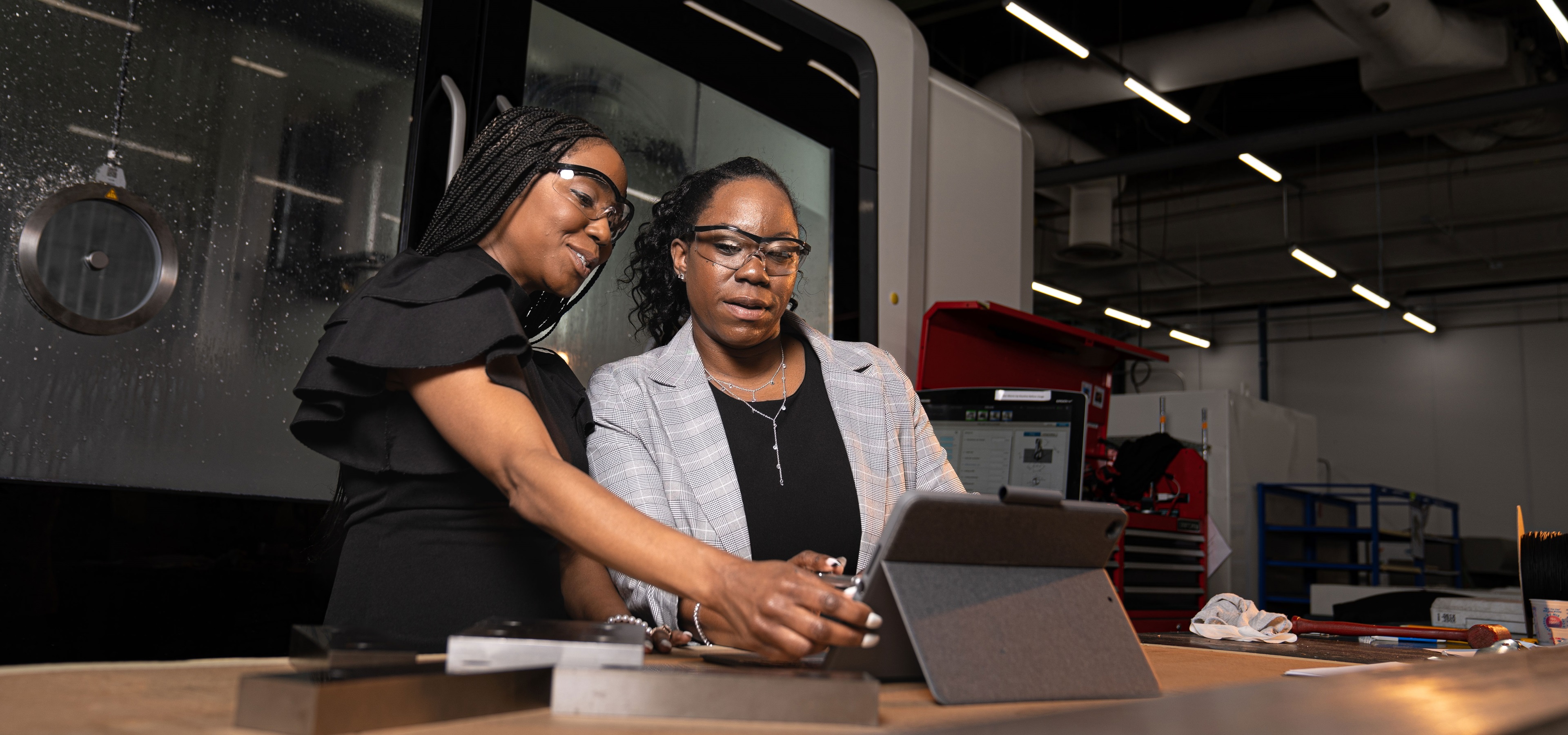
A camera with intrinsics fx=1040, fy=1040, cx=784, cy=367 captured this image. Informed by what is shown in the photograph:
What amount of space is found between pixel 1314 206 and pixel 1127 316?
2.07 metres

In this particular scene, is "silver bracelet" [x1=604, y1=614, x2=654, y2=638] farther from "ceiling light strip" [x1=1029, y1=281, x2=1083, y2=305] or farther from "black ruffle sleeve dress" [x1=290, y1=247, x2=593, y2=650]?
"ceiling light strip" [x1=1029, y1=281, x2=1083, y2=305]

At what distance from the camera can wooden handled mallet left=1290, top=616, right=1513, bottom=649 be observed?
53.9 inches

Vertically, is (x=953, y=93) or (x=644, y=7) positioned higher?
(x=953, y=93)

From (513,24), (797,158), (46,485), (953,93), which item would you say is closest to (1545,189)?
(953,93)

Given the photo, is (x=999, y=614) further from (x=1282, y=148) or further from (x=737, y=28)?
(x=1282, y=148)

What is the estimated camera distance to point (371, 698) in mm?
503

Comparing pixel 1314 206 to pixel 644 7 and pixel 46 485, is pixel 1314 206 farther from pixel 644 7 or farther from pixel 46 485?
pixel 46 485

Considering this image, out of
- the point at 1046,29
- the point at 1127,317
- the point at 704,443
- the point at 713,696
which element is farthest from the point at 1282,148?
the point at 713,696

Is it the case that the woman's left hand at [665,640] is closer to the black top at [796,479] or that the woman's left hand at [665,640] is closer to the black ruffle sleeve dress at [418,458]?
the black ruffle sleeve dress at [418,458]

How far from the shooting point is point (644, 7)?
1.82m

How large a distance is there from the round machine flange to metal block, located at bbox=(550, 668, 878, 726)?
0.99m

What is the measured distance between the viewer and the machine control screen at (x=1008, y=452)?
2498 millimetres

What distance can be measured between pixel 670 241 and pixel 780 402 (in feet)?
1.06

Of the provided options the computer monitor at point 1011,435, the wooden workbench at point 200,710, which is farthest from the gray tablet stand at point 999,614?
the computer monitor at point 1011,435
